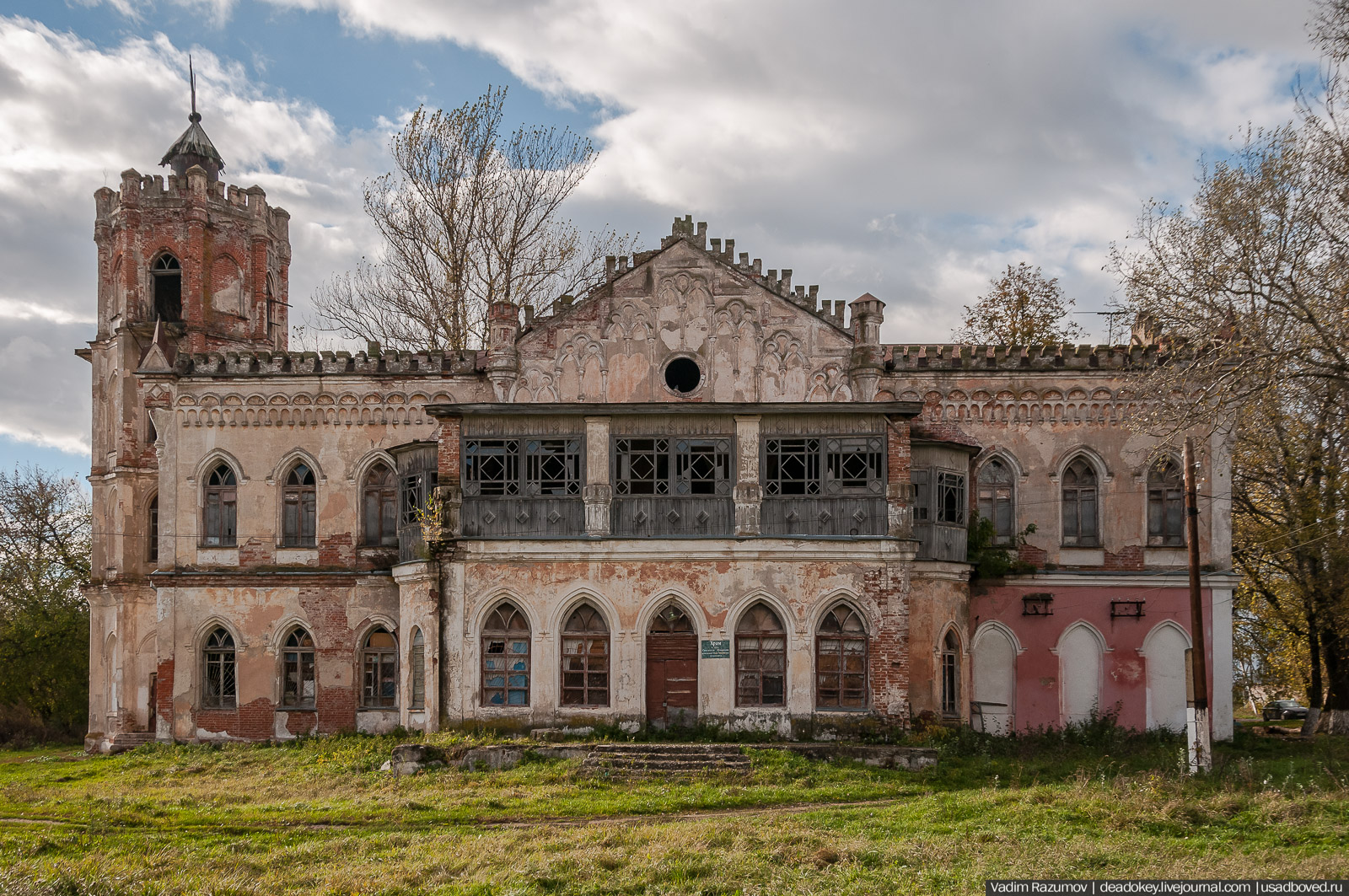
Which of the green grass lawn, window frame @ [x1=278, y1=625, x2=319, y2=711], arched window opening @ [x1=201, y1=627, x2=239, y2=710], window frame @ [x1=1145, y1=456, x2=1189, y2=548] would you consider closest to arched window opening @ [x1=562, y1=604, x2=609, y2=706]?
the green grass lawn

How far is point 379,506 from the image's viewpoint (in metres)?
28.2

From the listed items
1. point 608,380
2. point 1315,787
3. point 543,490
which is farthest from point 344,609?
point 1315,787

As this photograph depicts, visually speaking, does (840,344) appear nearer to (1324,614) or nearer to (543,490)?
(543,490)

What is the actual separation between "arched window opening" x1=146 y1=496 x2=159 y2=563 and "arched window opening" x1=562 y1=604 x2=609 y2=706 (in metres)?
12.4

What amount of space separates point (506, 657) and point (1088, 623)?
13.2 metres

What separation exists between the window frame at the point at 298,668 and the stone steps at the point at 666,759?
879 cm

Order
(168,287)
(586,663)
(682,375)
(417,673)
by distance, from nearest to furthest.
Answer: (586,663) → (682,375) → (417,673) → (168,287)

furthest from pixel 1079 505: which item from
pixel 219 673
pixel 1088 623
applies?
pixel 219 673

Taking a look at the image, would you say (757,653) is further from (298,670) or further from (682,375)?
(298,670)

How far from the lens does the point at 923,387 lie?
27469 mm

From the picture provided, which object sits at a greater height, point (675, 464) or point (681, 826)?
point (675, 464)

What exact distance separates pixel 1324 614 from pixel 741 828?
20.6 metres

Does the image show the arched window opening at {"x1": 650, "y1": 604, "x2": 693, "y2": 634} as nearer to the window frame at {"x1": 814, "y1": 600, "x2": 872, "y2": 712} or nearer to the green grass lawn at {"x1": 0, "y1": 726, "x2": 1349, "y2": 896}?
the window frame at {"x1": 814, "y1": 600, "x2": 872, "y2": 712}

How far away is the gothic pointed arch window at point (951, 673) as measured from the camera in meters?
25.9
